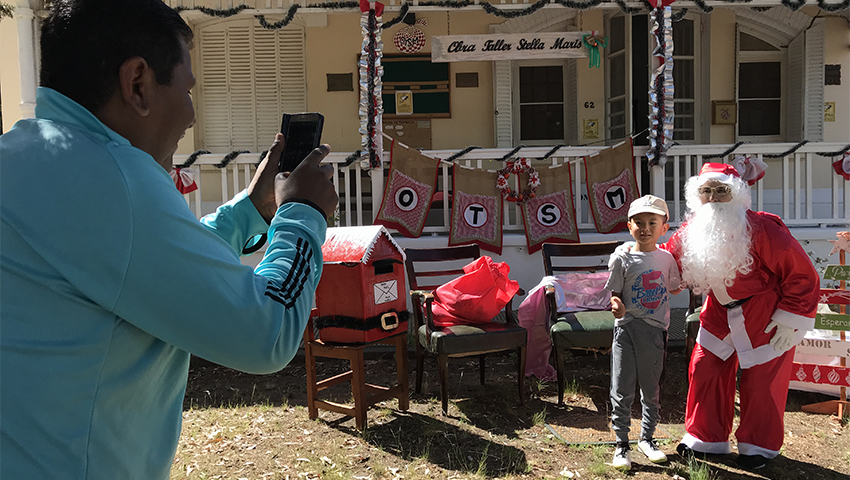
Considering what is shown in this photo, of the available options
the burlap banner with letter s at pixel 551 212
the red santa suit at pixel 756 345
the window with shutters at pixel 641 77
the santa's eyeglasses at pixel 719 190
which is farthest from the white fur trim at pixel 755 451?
the window with shutters at pixel 641 77

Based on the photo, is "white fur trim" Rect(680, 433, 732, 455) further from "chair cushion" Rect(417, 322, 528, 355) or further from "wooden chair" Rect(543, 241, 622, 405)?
"chair cushion" Rect(417, 322, 528, 355)

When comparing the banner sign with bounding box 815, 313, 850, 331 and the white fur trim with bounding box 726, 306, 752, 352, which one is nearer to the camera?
the white fur trim with bounding box 726, 306, 752, 352

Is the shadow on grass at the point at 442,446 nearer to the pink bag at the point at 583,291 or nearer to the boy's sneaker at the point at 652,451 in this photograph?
the boy's sneaker at the point at 652,451

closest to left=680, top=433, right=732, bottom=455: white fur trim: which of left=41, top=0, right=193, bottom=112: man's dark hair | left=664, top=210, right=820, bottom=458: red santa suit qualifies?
left=664, top=210, right=820, bottom=458: red santa suit

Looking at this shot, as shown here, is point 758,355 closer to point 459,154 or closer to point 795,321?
point 795,321

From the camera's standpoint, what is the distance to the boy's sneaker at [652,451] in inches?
138

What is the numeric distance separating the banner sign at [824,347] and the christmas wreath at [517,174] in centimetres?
318

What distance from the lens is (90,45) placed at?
942 mm

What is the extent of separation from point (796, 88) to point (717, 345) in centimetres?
762

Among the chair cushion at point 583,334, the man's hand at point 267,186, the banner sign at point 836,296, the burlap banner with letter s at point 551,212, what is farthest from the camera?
the burlap banner with letter s at point 551,212

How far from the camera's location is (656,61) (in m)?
6.94

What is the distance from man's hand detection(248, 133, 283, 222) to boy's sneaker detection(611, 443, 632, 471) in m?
2.85

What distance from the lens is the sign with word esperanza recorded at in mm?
7699

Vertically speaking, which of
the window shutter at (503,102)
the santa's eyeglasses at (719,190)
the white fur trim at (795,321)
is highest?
the window shutter at (503,102)
